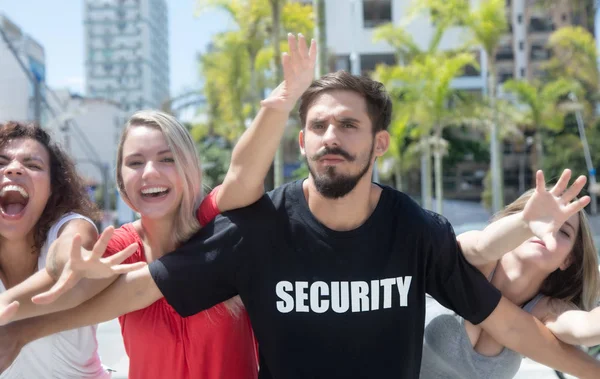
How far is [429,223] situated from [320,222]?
0.43 metres

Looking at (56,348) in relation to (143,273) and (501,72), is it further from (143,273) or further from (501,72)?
(501,72)

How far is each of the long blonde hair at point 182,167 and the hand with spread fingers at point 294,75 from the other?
48cm

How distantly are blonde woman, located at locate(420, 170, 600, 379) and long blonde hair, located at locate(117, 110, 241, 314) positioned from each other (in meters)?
0.91

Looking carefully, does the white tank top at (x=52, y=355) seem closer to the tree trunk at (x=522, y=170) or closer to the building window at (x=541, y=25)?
the tree trunk at (x=522, y=170)

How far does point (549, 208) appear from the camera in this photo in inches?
88.3

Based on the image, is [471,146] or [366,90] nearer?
[366,90]

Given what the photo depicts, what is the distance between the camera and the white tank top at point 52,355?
2.64 m

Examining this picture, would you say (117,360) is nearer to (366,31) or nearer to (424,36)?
(424,36)

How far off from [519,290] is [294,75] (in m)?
1.31

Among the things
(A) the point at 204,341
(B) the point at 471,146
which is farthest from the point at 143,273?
(B) the point at 471,146

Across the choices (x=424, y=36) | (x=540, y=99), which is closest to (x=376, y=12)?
(x=424, y=36)

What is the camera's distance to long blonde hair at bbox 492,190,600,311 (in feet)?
8.83

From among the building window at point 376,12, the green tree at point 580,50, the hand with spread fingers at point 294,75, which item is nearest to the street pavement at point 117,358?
the hand with spread fingers at point 294,75

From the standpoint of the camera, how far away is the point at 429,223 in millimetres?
2402
